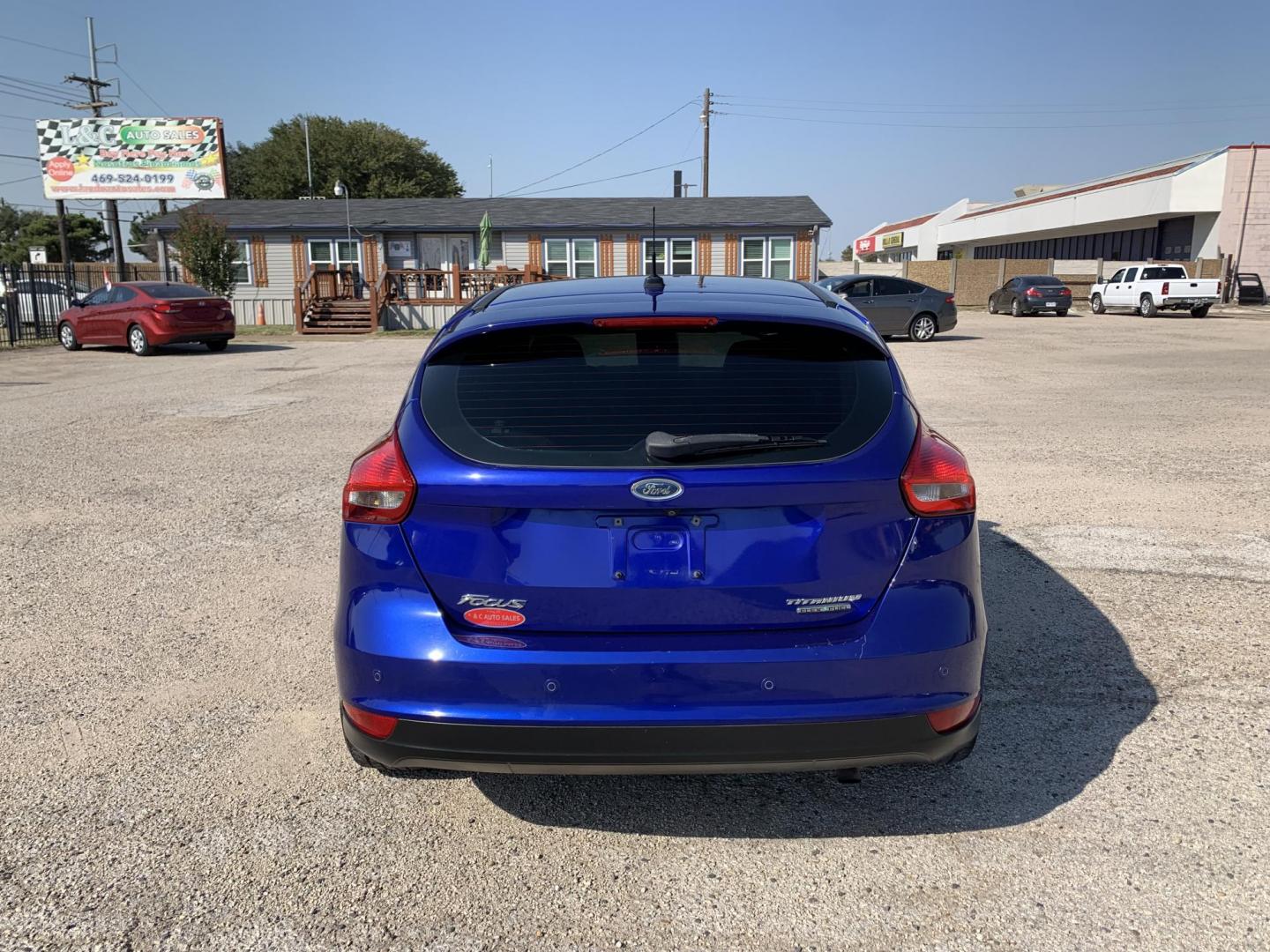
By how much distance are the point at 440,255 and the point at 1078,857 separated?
35024 mm

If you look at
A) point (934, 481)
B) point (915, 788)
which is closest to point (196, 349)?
point (915, 788)

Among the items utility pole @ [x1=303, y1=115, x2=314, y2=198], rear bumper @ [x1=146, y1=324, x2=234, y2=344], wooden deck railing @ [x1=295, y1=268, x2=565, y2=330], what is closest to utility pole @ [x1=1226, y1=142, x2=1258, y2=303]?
wooden deck railing @ [x1=295, y1=268, x2=565, y2=330]

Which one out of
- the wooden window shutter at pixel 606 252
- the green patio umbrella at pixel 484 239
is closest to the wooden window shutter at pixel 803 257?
the wooden window shutter at pixel 606 252

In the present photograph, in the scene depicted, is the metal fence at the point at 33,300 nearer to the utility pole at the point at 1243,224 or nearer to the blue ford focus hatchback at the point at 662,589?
the blue ford focus hatchback at the point at 662,589

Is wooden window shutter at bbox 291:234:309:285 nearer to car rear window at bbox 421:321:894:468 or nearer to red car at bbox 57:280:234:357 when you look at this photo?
red car at bbox 57:280:234:357

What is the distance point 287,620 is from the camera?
4711 mm

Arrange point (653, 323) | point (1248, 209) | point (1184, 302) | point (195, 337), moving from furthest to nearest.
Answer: point (1248, 209) → point (1184, 302) → point (195, 337) → point (653, 323)

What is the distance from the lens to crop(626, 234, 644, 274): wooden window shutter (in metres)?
34.8

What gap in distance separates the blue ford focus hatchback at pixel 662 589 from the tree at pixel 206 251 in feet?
103

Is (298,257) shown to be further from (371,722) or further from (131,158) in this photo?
(371,722)

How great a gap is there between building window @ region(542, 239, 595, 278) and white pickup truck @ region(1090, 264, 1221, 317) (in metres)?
19.4

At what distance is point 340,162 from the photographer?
62656 mm

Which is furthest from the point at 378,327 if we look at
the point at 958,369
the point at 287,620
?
the point at 287,620

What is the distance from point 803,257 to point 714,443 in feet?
111
